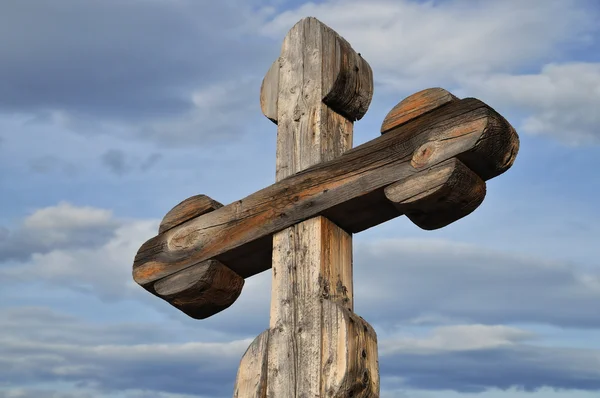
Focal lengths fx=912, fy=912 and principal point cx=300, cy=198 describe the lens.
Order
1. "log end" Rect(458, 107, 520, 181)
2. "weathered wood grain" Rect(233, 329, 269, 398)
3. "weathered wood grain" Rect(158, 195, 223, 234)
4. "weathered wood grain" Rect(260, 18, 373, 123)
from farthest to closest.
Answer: "weathered wood grain" Rect(158, 195, 223, 234), "weathered wood grain" Rect(260, 18, 373, 123), "weathered wood grain" Rect(233, 329, 269, 398), "log end" Rect(458, 107, 520, 181)

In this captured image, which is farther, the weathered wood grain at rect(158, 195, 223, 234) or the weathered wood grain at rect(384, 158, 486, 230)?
the weathered wood grain at rect(158, 195, 223, 234)

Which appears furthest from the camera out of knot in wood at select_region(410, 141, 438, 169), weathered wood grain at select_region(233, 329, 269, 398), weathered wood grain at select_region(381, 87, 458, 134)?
weathered wood grain at select_region(233, 329, 269, 398)

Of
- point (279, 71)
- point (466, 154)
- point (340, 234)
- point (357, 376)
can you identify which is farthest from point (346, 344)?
point (279, 71)

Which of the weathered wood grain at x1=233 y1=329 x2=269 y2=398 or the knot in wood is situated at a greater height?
the knot in wood

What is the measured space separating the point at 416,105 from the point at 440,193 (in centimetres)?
42

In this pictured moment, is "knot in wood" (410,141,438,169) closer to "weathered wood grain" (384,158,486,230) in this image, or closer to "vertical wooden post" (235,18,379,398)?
→ "weathered wood grain" (384,158,486,230)

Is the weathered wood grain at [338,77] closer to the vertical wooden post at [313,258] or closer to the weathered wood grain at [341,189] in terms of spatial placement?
the vertical wooden post at [313,258]

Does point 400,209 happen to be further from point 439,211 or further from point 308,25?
point 308,25

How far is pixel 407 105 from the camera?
356 cm

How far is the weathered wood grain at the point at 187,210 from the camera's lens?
4.22 metres

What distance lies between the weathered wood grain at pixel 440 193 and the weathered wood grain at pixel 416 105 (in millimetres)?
273

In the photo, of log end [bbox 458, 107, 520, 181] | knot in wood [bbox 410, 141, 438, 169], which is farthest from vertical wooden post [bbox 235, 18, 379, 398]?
log end [bbox 458, 107, 520, 181]

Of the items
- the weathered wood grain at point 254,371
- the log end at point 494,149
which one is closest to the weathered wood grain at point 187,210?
the weathered wood grain at point 254,371

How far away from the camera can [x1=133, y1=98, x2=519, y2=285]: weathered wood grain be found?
329 centimetres
